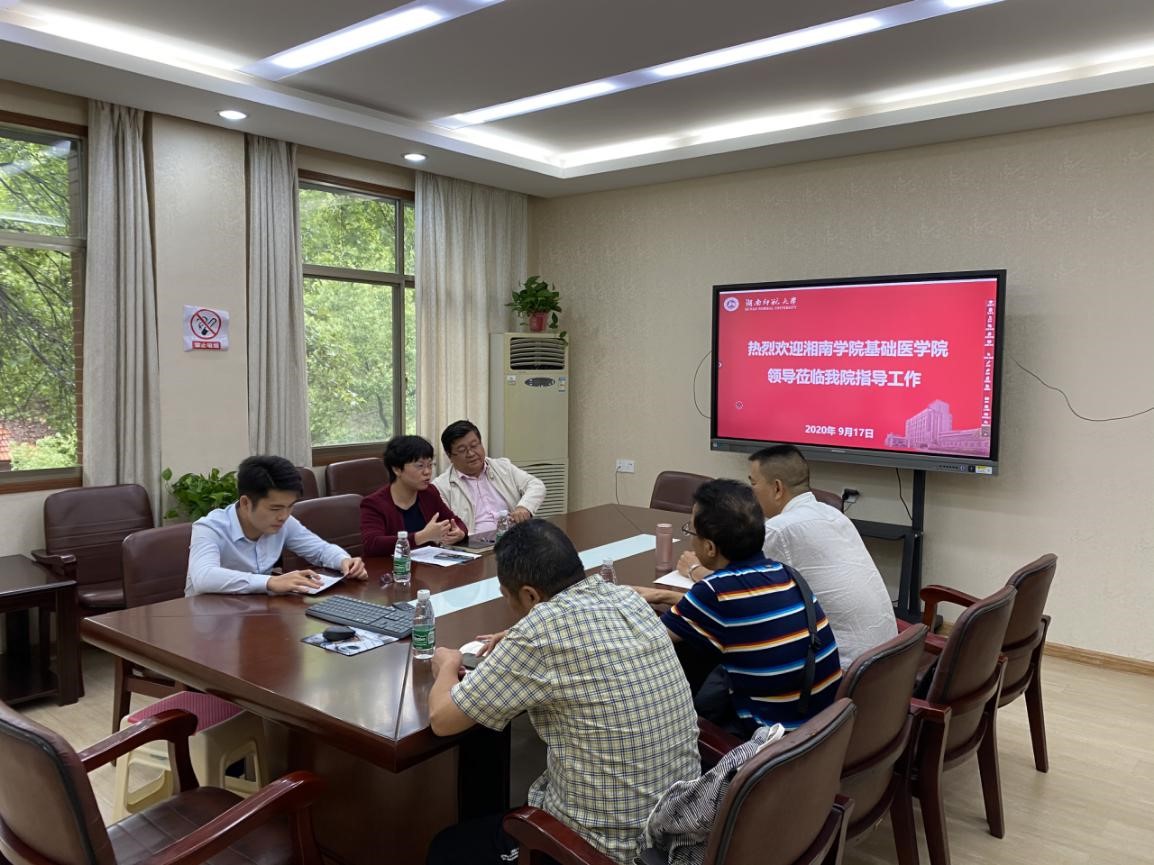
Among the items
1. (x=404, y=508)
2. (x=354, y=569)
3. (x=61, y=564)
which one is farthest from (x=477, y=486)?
(x=61, y=564)

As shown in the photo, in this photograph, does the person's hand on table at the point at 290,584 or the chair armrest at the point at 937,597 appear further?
the chair armrest at the point at 937,597

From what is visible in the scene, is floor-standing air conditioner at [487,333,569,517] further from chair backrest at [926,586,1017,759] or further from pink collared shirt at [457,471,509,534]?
chair backrest at [926,586,1017,759]

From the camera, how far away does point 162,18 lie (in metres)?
3.52

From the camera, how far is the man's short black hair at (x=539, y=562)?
71.2 inches

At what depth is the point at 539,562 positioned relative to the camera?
181 cm

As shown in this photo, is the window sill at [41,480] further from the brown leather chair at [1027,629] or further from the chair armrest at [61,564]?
the brown leather chair at [1027,629]

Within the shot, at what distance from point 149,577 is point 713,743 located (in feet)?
6.70

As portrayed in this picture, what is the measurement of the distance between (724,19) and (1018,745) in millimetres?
3158

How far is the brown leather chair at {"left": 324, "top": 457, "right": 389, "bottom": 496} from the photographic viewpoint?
5133 millimetres

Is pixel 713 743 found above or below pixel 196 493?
below

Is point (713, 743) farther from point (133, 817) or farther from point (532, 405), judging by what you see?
point (532, 405)

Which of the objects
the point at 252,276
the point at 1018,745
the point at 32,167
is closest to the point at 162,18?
the point at 32,167

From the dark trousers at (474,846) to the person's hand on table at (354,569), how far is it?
1170mm

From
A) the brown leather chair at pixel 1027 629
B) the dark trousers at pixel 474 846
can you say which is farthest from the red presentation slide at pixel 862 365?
the dark trousers at pixel 474 846
